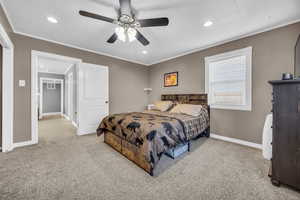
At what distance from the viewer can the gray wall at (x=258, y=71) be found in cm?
239

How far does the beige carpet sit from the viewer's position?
1.43m

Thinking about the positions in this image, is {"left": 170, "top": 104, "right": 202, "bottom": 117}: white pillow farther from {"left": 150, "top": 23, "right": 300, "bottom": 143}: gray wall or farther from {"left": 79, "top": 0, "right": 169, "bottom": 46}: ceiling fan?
{"left": 79, "top": 0, "right": 169, "bottom": 46}: ceiling fan

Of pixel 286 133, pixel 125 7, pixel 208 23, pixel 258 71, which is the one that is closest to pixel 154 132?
pixel 286 133

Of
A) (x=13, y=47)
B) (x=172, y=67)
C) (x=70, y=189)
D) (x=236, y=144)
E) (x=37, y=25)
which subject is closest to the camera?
(x=70, y=189)

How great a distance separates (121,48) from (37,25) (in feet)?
6.06

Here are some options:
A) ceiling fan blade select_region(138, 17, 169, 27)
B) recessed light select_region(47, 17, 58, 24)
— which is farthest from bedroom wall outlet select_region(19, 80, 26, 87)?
ceiling fan blade select_region(138, 17, 169, 27)

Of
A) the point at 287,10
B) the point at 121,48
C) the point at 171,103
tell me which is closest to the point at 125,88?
the point at 121,48

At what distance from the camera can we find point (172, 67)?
448 cm

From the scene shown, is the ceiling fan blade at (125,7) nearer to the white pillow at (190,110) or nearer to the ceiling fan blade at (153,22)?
the ceiling fan blade at (153,22)

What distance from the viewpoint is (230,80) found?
3180 millimetres

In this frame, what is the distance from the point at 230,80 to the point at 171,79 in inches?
72.9

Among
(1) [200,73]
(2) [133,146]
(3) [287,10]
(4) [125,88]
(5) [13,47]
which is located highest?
(3) [287,10]

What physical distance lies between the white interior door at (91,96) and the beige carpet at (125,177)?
4.07ft

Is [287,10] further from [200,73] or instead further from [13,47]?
[13,47]
